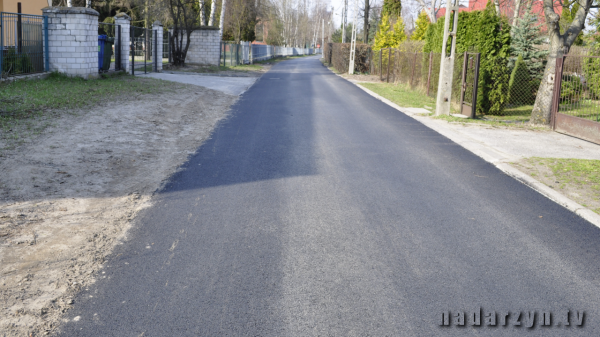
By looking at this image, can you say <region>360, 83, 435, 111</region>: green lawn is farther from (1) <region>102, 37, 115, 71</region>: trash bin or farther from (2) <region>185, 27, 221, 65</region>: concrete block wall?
(2) <region>185, 27, 221, 65</region>: concrete block wall

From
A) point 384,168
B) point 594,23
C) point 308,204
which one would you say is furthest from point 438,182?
point 594,23

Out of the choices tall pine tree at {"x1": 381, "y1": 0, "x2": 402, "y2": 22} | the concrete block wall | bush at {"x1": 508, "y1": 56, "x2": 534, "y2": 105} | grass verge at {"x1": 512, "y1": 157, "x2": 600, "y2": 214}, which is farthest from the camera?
tall pine tree at {"x1": 381, "y1": 0, "x2": 402, "y2": 22}

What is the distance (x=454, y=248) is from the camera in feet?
15.6

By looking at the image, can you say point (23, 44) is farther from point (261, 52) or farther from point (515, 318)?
point (261, 52)

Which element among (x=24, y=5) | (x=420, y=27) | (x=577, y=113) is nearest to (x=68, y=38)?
(x=24, y=5)

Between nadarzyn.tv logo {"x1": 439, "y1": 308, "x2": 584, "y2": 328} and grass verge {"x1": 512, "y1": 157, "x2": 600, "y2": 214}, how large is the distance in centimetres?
299

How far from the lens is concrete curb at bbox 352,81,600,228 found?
A: 19.6 ft

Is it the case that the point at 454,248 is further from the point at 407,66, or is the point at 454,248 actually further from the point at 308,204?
the point at 407,66

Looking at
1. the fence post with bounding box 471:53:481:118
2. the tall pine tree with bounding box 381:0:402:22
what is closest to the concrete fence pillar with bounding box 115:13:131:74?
the fence post with bounding box 471:53:481:118

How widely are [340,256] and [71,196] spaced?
3473mm

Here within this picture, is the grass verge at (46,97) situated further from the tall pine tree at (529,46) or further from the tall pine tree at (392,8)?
the tall pine tree at (392,8)

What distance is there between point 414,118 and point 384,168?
6974 mm

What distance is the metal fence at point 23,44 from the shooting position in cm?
1516

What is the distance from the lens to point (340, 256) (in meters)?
4.53
